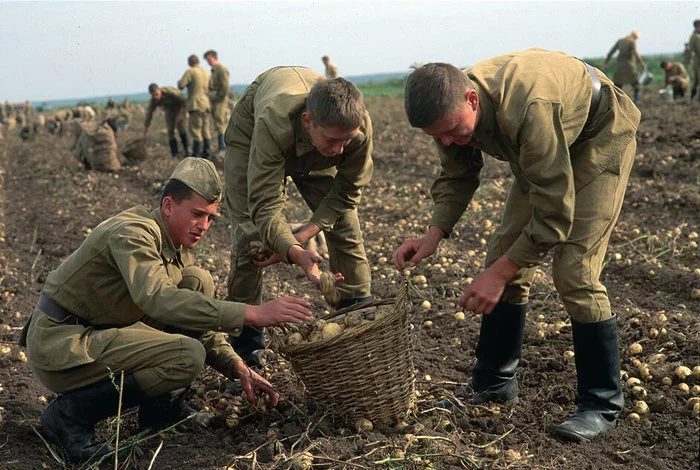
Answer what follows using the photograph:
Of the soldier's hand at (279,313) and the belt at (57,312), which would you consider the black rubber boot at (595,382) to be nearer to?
the soldier's hand at (279,313)

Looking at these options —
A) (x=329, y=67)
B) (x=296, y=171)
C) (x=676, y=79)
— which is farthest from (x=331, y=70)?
(x=296, y=171)

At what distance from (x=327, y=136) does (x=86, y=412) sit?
5.01 ft

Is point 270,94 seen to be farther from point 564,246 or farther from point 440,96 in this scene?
point 564,246

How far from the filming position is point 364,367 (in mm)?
2721

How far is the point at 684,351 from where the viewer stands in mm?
3738

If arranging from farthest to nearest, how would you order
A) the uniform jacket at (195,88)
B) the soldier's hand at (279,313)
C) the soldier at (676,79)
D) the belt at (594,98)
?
1. the soldier at (676,79)
2. the uniform jacket at (195,88)
3. the belt at (594,98)
4. the soldier's hand at (279,313)

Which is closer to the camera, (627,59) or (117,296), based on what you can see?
(117,296)

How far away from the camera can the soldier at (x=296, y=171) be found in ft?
9.88

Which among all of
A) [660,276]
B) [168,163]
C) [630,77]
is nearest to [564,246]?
[660,276]

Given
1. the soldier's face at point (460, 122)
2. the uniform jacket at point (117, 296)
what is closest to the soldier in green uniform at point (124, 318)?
the uniform jacket at point (117, 296)

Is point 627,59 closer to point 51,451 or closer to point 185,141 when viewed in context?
point 185,141

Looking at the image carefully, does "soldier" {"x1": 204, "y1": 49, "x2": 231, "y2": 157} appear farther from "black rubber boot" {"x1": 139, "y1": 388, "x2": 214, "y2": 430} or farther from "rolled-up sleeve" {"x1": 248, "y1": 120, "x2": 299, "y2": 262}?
"black rubber boot" {"x1": 139, "y1": 388, "x2": 214, "y2": 430}

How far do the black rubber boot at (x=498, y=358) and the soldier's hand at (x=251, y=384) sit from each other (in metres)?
0.77

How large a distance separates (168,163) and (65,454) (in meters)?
10.8
